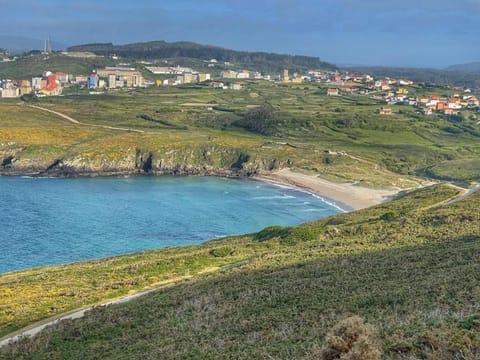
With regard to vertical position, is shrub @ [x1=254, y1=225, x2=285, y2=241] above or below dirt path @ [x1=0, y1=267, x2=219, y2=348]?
below

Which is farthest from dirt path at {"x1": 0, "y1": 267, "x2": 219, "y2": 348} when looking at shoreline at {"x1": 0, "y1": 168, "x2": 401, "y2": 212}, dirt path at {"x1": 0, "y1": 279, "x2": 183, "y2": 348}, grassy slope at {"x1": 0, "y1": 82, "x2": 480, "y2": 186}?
grassy slope at {"x1": 0, "y1": 82, "x2": 480, "y2": 186}

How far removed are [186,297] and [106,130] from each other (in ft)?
→ 307

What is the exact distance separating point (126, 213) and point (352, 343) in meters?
60.0

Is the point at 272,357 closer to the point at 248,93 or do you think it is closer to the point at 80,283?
the point at 80,283

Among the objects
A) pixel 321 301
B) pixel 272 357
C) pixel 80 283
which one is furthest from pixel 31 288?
pixel 272 357

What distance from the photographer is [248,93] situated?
182 m

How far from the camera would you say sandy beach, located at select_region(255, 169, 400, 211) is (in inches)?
2928

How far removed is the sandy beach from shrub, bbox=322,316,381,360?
61079 millimetres

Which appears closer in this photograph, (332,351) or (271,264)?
(332,351)

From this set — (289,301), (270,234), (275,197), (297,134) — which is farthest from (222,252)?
(297,134)

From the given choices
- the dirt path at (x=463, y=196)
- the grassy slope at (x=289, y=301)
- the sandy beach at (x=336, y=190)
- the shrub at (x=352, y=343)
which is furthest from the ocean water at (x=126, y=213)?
the shrub at (x=352, y=343)

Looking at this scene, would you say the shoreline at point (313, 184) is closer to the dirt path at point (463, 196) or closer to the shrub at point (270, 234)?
the dirt path at point (463, 196)

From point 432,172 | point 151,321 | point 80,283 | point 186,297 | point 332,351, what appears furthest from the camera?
point 432,172

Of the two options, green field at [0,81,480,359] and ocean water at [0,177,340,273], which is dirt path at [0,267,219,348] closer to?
green field at [0,81,480,359]
